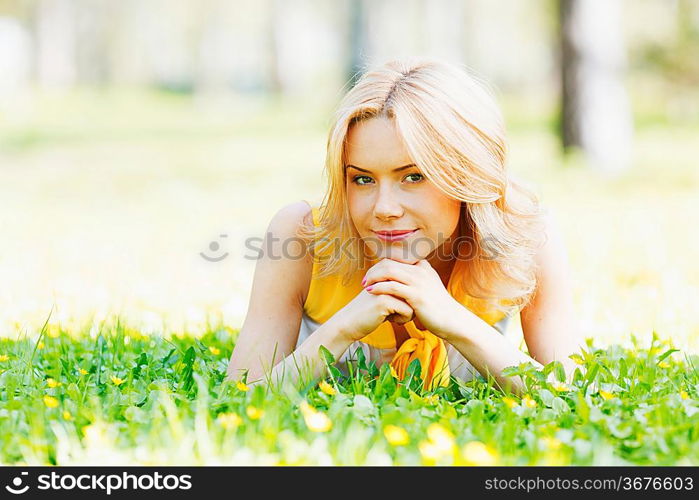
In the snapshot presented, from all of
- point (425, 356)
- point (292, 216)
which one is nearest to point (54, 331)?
point (292, 216)

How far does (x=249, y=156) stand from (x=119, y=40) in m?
36.2

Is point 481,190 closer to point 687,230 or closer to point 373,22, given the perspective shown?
point 687,230

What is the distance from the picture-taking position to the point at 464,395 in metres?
2.88

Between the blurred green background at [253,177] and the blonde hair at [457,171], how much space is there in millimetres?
369

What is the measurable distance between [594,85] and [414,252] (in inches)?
342

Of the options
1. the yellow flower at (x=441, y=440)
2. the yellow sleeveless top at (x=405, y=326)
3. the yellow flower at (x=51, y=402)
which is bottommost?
the yellow flower at (x=441, y=440)

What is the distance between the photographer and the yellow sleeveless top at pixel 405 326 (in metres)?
3.07

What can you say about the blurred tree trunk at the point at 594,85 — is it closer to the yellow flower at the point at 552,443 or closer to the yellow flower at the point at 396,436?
the yellow flower at the point at 552,443

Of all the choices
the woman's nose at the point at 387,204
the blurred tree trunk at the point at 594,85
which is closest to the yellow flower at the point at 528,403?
the woman's nose at the point at 387,204

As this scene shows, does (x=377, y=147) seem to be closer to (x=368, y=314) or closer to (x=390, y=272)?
(x=390, y=272)

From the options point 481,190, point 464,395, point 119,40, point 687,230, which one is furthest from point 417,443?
point 119,40

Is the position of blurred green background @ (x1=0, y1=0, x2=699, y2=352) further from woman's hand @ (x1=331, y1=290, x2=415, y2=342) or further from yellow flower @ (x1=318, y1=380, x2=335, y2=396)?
yellow flower @ (x1=318, y1=380, x2=335, y2=396)

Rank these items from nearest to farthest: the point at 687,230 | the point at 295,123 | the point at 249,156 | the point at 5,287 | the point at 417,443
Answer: the point at 417,443
the point at 5,287
the point at 687,230
the point at 249,156
the point at 295,123

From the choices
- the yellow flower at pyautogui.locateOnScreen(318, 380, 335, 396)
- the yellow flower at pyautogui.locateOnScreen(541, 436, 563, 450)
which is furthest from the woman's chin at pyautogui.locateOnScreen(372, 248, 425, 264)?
the yellow flower at pyautogui.locateOnScreen(541, 436, 563, 450)
